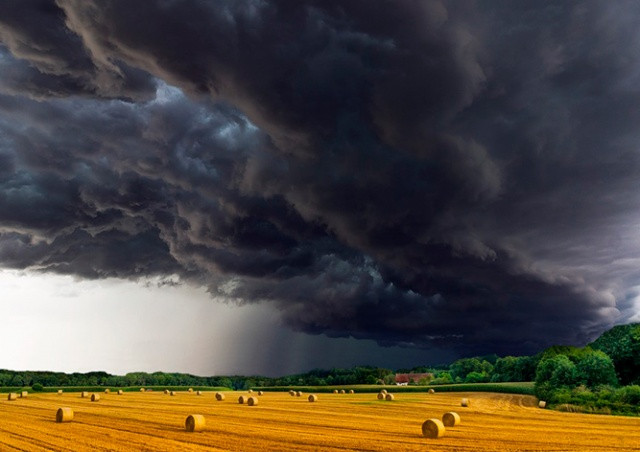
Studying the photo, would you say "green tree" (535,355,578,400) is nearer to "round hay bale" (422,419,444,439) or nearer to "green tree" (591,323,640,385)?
"green tree" (591,323,640,385)

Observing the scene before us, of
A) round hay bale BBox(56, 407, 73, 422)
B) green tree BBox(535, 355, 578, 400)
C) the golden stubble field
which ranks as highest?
green tree BBox(535, 355, 578, 400)

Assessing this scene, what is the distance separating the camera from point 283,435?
2556 centimetres

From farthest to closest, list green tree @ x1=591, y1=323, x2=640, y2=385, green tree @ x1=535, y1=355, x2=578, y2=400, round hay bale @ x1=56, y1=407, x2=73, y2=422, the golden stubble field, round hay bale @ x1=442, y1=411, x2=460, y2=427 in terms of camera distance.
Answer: green tree @ x1=591, y1=323, x2=640, y2=385 → green tree @ x1=535, y1=355, x2=578, y2=400 → round hay bale @ x1=56, y1=407, x2=73, y2=422 → round hay bale @ x1=442, y1=411, x2=460, y2=427 → the golden stubble field

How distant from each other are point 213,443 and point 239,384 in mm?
157119

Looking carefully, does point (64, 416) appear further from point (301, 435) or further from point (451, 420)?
point (451, 420)

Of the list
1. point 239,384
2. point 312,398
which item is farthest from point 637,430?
point 239,384

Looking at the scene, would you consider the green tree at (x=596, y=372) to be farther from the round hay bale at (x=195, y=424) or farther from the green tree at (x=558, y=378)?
the round hay bale at (x=195, y=424)

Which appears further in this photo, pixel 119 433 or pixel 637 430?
pixel 637 430

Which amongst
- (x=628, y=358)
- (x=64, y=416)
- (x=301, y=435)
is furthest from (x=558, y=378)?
(x=64, y=416)

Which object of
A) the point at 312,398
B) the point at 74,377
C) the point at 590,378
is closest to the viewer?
the point at 312,398

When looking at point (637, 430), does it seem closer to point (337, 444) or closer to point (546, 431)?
point (546, 431)

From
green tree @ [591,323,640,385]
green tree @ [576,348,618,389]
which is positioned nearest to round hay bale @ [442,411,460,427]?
green tree @ [576,348,618,389]

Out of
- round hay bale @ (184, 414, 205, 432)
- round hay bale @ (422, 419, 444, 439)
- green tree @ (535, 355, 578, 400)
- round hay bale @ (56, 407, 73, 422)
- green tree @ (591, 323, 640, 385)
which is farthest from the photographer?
green tree @ (591, 323, 640, 385)

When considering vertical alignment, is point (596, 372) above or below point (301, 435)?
above
